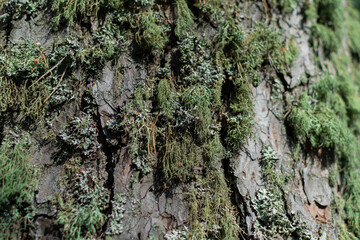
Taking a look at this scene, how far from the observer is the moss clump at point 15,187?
2.21m

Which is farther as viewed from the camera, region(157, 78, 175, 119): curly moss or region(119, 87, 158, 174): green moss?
region(157, 78, 175, 119): curly moss

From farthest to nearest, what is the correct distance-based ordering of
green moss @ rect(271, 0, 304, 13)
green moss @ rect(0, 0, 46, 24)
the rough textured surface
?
green moss @ rect(271, 0, 304, 13)
green moss @ rect(0, 0, 46, 24)
the rough textured surface

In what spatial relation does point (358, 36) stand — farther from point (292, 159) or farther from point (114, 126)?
point (114, 126)

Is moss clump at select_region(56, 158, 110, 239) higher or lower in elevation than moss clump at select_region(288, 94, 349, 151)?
lower

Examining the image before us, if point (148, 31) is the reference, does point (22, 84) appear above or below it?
below

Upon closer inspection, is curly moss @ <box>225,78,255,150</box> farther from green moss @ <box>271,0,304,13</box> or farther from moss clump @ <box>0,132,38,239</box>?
moss clump @ <box>0,132,38,239</box>

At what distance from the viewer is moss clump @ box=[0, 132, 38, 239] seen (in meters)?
2.21

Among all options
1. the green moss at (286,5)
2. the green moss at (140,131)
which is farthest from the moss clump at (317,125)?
the green moss at (140,131)

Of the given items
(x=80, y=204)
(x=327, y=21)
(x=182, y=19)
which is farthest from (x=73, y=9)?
(x=327, y=21)

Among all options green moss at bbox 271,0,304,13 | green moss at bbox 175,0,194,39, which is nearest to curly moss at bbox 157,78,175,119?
Answer: green moss at bbox 175,0,194,39

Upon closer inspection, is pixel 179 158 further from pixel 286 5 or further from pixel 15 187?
pixel 286 5

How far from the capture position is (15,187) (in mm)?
2256

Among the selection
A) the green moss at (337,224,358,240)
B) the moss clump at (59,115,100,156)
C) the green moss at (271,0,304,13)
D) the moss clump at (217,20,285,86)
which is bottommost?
the green moss at (337,224,358,240)

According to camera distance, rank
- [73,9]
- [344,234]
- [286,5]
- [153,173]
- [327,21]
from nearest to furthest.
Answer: [153,173]
[73,9]
[344,234]
[286,5]
[327,21]
